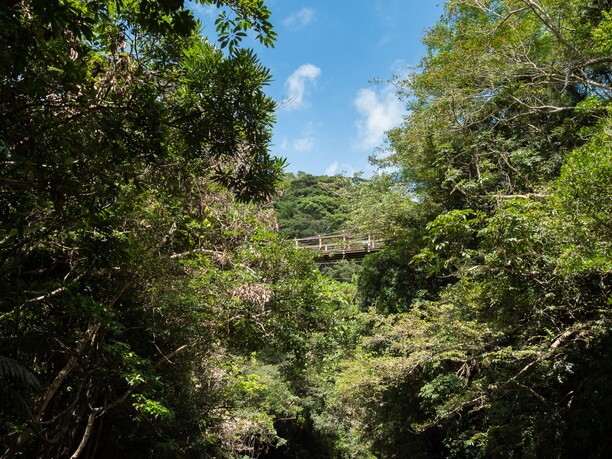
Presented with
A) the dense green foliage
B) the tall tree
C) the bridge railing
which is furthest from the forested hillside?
the dense green foliage

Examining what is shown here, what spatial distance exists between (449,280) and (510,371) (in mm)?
4234

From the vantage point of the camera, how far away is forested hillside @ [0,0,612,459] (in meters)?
Answer: 2.69

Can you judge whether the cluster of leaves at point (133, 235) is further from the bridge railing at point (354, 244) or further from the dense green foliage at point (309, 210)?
the dense green foliage at point (309, 210)

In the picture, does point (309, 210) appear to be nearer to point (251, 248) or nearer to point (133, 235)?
point (251, 248)

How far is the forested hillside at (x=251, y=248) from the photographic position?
2.69 meters

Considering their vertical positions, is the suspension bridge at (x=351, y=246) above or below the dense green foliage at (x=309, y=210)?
below

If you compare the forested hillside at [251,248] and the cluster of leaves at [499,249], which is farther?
the cluster of leaves at [499,249]

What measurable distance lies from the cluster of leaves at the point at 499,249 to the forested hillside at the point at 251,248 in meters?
0.05

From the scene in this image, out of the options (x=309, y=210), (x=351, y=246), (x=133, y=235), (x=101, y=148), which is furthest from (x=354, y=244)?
(x=309, y=210)

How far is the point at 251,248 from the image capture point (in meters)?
6.11

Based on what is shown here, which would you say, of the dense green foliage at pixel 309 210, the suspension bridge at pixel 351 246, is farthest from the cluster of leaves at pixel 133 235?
the dense green foliage at pixel 309 210

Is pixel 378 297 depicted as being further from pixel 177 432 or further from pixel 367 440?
pixel 177 432

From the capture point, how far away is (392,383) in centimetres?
841

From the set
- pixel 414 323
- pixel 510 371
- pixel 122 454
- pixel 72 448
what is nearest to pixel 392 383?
pixel 414 323
